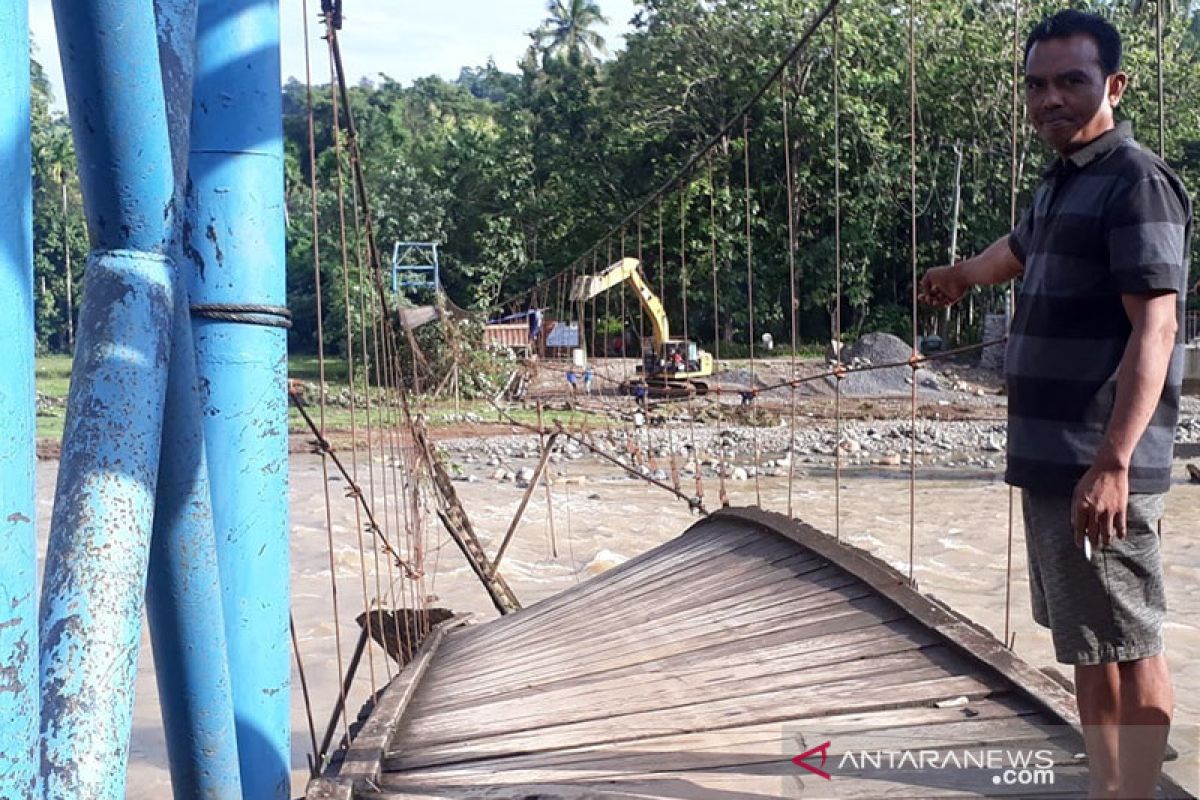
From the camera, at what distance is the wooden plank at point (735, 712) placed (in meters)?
1.78

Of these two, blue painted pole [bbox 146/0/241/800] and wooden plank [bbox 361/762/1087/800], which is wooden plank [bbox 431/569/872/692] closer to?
wooden plank [bbox 361/762/1087/800]

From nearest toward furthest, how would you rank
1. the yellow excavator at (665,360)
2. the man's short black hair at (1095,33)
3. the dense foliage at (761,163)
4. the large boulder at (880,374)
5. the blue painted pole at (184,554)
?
1. the blue painted pole at (184,554)
2. the man's short black hair at (1095,33)
3. the yellow excavator at (665,360)
4. the large boulder at (880,374)
5. the dense foliage at (761,163)

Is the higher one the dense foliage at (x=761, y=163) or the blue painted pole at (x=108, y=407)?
the dense foliage at (x=761, y=163)

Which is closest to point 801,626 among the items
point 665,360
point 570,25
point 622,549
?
point 622,549

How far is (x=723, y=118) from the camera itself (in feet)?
56.3

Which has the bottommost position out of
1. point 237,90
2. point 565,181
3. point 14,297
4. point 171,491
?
point 171,491

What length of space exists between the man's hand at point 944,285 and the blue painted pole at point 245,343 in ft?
3.34

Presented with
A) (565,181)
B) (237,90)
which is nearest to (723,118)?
(565,181)

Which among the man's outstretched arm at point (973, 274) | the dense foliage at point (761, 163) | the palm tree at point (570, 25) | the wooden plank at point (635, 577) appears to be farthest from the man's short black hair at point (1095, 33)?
the palm tree at point (570, 25)

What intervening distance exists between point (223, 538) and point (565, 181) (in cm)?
1718

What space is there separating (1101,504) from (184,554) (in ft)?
3.31

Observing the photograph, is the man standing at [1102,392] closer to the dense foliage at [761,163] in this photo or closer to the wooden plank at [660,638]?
the wooden plank at [660,638]

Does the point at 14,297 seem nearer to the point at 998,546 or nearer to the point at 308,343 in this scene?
the point at 998,546

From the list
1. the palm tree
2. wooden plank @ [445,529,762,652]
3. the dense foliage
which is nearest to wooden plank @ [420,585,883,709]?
wooden plank @ [445,529,762,652]
